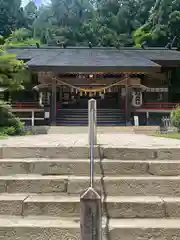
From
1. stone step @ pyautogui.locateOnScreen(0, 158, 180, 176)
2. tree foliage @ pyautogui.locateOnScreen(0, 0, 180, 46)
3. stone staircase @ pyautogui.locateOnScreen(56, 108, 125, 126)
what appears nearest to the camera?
stone step @ pyautogui.locateOnScreen(0, 158, 180, 176)

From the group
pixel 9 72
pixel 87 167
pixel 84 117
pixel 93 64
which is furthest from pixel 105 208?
pixel 93 64

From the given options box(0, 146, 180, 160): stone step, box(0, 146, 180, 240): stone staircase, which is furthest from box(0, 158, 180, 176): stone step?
box(0, 146, 180, 160): stone step

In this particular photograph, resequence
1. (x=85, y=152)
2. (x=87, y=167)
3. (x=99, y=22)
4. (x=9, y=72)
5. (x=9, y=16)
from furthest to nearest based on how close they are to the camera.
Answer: (x=9, y=16), (x=99, y=22), (x=9, y=72), (x=85, y=152), (x=87, y=167)

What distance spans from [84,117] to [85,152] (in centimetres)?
1423

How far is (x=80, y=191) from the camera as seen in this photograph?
3.93 metres

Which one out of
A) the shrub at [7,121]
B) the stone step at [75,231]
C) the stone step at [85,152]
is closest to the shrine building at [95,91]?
the shrub at [7,121]

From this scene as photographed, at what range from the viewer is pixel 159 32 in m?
35.2

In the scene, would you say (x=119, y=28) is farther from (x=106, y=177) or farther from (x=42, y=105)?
(x=106, y=177)

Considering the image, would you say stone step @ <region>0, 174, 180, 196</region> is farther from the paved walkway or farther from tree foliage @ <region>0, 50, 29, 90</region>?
tree foliage @ <region>0, 50, 29, 90</region>

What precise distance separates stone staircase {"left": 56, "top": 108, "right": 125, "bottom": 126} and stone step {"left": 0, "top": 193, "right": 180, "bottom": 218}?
14.4m

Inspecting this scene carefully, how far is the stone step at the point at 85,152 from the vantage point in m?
4.54

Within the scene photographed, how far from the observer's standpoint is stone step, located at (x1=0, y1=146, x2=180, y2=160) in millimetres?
4539

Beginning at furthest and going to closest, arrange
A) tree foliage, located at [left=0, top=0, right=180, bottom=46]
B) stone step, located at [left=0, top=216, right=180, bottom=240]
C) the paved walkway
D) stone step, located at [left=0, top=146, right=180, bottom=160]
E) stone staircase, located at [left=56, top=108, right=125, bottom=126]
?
tree foliage, located at [left=0, top=0, right=180, bottom=46] < stone staircase, located at [left=56, top=108, right=125, bottom=126] < the paved walkway < stone step, located at [left=0, top=146, right=180, bottom=160] < stone step, located at [left=0, top=216, right=180, bottom=240]

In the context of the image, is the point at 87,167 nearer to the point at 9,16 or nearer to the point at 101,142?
the point at 101,142
